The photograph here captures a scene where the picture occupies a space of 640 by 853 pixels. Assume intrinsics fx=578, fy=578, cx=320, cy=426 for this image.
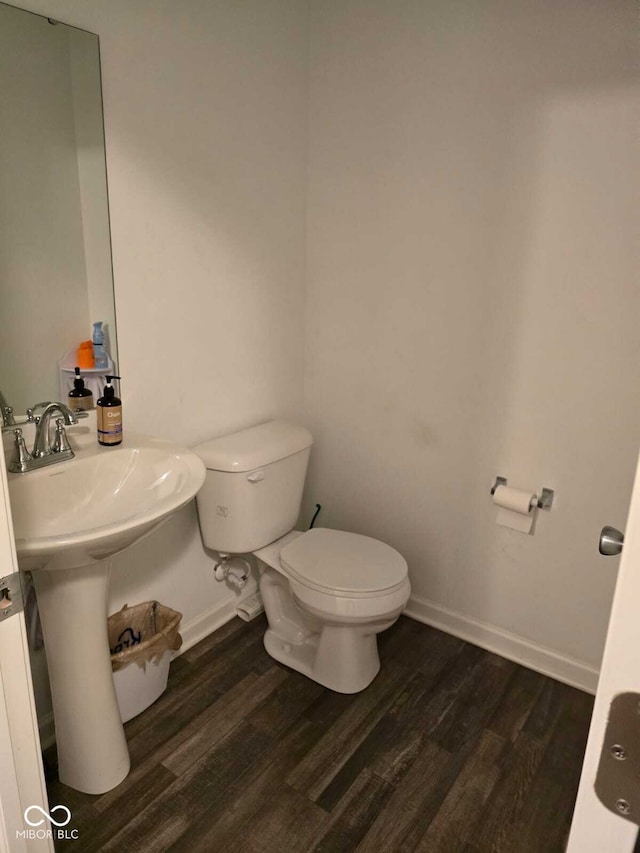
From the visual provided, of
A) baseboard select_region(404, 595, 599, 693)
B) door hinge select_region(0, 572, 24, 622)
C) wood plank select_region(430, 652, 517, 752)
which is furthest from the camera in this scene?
baseboard select_region(404, 595, 599, 693)

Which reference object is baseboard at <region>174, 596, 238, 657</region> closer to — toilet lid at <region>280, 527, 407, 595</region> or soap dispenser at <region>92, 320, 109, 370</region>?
toilet lid at <region>280, 527, 407, 595</region>

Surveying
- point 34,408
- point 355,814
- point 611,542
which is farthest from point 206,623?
point 611,542

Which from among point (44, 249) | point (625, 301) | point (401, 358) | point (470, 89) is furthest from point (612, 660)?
point (470, 89)

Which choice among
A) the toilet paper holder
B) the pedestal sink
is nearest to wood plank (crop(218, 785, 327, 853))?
the pedestal sink

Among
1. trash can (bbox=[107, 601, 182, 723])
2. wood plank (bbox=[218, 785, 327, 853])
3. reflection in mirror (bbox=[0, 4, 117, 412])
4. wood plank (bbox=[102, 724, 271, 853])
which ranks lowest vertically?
wood plank (bbox=[218, 785, 327, 853])

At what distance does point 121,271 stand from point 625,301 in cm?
146

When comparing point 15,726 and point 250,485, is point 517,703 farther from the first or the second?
point 15,726

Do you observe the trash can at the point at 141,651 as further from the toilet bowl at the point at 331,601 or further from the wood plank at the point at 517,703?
the wood plank at the point at 517,703

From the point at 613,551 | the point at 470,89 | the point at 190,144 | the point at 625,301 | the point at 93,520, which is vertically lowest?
the point at 93,520

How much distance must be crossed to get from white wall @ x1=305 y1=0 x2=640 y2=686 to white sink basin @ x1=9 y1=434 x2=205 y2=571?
3.08 ft

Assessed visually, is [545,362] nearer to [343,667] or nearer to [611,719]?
[343,667]

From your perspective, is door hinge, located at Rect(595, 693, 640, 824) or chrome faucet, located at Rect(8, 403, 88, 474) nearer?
door hinge, located at Rect(595, 693, 640, 824)

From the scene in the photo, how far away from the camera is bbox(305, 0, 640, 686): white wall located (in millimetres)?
1692

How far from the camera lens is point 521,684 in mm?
2016
